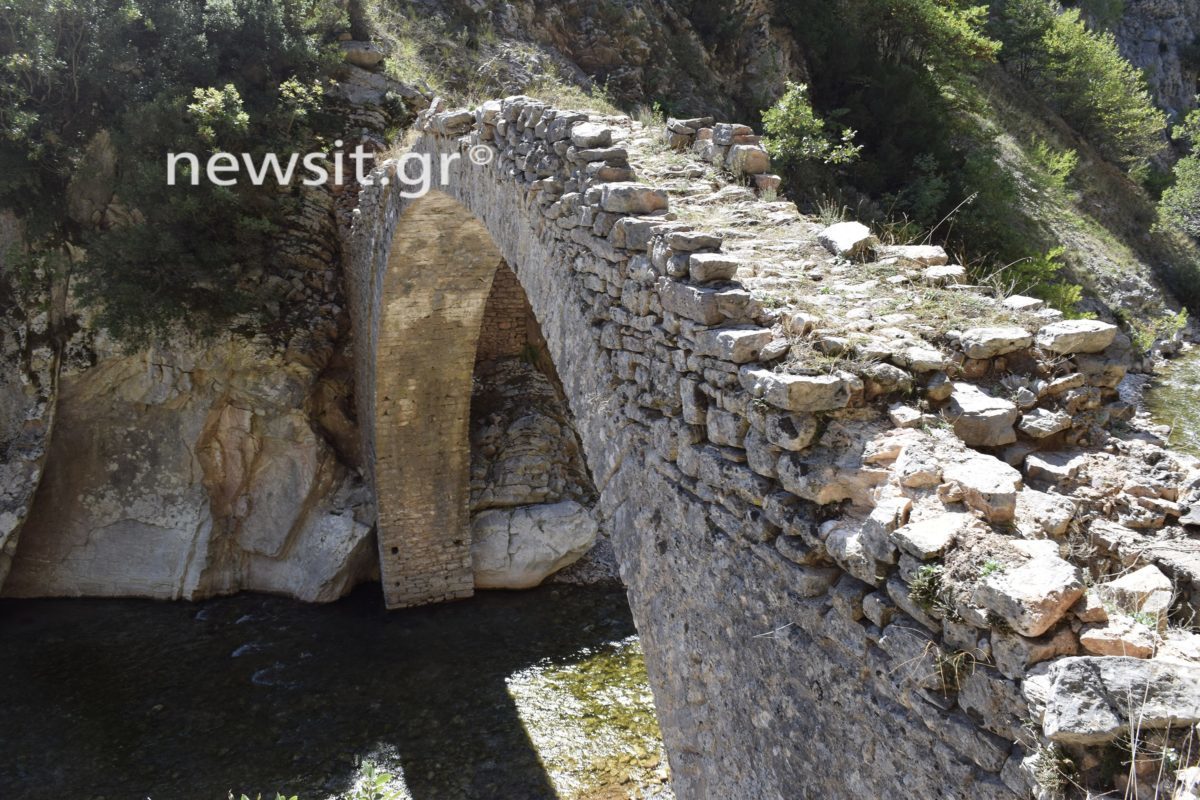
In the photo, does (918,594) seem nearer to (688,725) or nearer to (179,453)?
(688,725)

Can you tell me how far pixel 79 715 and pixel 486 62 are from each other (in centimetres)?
1043

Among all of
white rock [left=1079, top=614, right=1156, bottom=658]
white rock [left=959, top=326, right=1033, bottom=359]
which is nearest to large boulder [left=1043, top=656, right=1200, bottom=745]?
white rock [left=1079, top=614, right=1156, bottom=658]

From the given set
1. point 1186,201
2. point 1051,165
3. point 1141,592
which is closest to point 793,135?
point 1051,165

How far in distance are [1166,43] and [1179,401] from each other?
86.7 feet

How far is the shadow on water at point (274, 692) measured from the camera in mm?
7883

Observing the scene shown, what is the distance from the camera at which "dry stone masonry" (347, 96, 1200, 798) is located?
2086 millimetres

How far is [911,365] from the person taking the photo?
119 inches

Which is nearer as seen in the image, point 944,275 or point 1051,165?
point 944,275

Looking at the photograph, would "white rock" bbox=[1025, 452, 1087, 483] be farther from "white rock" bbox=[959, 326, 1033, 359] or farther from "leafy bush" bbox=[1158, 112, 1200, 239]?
"leafy bush" bbox=[1158, 112, 1200, 239]

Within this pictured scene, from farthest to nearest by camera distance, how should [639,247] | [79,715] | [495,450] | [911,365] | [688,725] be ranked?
Result: [495,450] < [79,715] < [639,247] < [688,725] < [911,365]

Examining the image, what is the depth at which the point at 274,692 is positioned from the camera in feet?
30.0

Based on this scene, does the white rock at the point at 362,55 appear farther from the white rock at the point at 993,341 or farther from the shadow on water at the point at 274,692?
the white rock at the point at 993,341

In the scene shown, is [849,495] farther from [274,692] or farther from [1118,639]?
[274,692]

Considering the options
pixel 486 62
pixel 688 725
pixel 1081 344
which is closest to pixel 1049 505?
pixel 1081 344
